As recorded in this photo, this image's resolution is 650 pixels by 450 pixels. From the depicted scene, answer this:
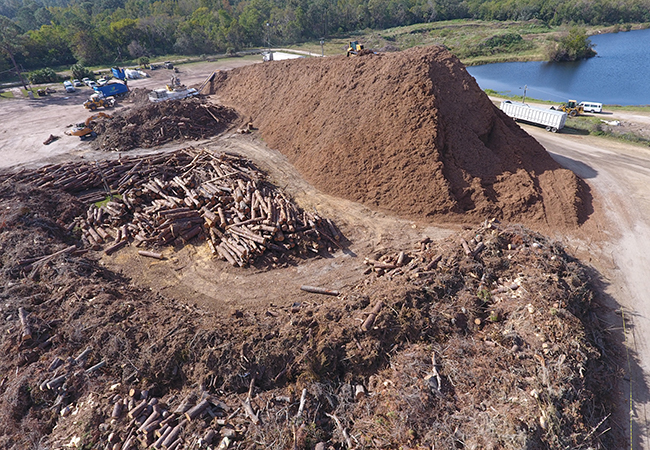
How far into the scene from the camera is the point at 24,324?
11.9 metres

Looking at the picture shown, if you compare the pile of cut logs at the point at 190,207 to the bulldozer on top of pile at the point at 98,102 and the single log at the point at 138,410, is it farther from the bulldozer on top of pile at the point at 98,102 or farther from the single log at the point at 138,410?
the bulldozer on top of pile at the point at 98,102

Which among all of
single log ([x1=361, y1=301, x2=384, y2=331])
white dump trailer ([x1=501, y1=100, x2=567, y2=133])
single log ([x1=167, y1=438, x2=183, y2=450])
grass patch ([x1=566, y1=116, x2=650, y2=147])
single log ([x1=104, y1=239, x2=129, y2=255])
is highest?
white dump trailer ([x1=501, y1=100, x2=567, y2=133])

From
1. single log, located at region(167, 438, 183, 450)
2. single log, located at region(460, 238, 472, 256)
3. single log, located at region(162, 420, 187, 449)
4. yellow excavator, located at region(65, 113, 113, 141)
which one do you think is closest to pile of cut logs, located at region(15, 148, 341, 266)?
single log, located at region(460, 238, 472, 256)

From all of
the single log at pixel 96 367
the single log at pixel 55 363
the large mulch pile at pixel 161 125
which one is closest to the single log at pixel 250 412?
the single log at pixel 96 367

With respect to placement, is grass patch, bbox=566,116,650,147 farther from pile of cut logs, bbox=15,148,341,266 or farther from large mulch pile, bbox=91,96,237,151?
large mulch pile, bbox=91,96,237,151

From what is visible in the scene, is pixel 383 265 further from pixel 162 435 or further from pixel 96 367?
pixel 96 367

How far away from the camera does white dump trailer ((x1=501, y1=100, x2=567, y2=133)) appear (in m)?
29.8

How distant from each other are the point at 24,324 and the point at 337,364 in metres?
11.1

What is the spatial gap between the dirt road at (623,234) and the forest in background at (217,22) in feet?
236

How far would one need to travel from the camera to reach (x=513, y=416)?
8906 millimetres

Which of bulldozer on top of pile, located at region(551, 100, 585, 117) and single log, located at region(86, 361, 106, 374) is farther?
bulldozer on top of pile, located at region(551, 100, 585, 117)

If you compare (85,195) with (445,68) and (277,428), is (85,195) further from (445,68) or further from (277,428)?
(445,68)

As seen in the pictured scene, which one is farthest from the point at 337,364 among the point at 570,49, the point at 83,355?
the point at 570,49

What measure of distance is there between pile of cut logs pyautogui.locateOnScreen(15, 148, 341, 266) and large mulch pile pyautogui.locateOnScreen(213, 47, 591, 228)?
447 cm
